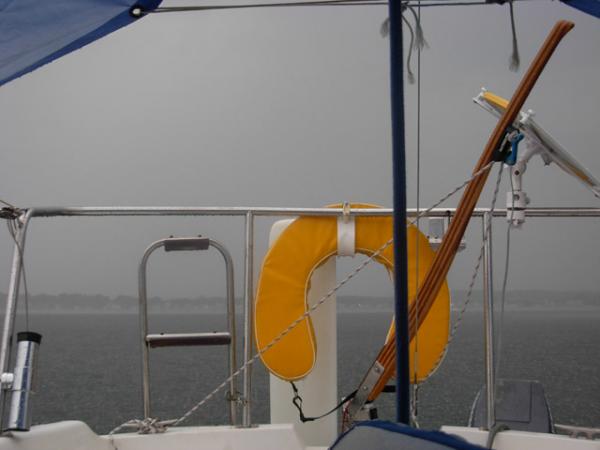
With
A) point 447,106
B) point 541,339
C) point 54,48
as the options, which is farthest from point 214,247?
point 541,339

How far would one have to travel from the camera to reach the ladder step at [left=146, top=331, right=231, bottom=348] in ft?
7.12

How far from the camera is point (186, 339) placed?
217 cm

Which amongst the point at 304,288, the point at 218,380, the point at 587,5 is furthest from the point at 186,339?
the point at 218,380

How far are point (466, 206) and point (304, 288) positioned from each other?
1.90ft

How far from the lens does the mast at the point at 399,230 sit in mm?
1238

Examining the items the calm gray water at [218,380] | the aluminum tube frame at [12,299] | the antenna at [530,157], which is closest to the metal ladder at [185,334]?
the aluminum tube frame at [12,299]

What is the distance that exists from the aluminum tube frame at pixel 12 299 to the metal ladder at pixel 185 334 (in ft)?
1.09

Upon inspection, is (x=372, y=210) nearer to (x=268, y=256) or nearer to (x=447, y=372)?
(x=268, y=256)

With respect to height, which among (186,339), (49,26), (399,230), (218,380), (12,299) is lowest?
(218,380)

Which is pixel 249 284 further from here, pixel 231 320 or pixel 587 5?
pixel 587 5

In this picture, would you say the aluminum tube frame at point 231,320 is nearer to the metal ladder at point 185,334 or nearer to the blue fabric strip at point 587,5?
the metal ladder at point 185,334

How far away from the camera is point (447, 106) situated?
338cm

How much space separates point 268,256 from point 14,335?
74cm

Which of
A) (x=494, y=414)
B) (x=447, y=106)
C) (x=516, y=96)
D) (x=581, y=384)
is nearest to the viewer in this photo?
(x=516, y=96)
